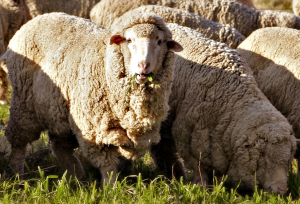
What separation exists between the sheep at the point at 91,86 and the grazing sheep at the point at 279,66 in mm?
1485

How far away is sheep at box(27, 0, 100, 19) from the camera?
8.29 m

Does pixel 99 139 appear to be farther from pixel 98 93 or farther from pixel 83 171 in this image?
pixel 83 171

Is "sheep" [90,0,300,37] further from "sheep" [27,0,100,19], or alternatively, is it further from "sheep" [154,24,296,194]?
"sheep" [154,24,296,194]

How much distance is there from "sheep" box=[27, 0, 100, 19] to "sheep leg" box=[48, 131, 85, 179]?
4.35 metres

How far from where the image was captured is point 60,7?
8.33 metres

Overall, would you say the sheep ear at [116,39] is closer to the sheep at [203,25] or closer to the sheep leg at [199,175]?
the sheep leg at [199,175]

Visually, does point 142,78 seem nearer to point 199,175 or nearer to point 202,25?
point 199,175

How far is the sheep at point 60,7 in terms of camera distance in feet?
27.2

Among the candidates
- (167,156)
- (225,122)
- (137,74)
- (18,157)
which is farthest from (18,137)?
(225,122)

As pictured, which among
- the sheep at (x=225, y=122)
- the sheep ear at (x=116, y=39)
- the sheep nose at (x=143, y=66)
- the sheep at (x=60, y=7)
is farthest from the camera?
the sheep at (x=60, y=7)

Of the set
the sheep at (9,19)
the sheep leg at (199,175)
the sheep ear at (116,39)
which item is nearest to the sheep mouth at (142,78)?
the sheep ear at (116,39)

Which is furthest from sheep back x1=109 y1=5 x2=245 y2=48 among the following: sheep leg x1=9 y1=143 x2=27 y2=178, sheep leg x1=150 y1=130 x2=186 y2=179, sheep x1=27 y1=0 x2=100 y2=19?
sheep x1=27 y1=0 x2=100 y2=19

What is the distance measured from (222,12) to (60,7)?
318cm

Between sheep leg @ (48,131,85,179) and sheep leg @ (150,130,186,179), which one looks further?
sheep leg @ (150,130,186,179)
